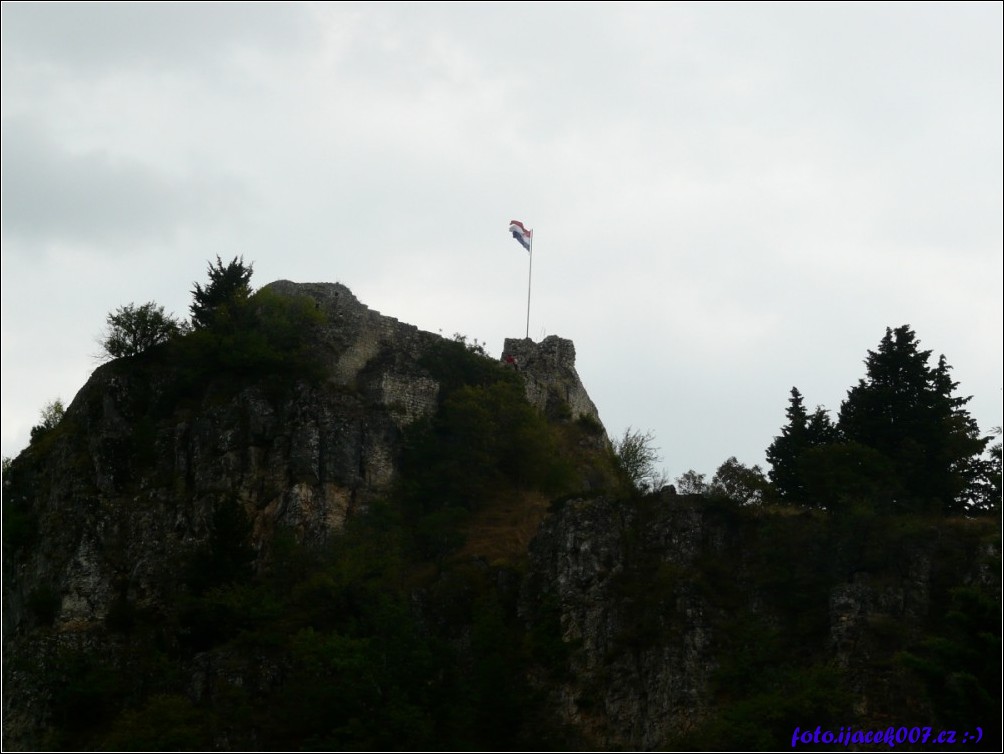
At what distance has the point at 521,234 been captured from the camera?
7688 cm

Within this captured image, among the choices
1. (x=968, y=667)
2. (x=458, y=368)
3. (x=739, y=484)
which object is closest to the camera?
(x=968, y=667)

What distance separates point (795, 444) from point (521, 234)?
18428 millimetres

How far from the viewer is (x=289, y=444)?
65.8 meters

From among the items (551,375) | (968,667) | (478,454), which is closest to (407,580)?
(478,454)

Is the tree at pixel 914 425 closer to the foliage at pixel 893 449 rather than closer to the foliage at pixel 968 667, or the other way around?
the foliage at pixel 893 449

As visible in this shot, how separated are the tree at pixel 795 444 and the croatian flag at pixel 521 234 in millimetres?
15867

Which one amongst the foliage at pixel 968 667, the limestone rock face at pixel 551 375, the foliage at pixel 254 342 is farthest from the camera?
the limestone rock face at pixel 551 375

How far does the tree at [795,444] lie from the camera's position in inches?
2461

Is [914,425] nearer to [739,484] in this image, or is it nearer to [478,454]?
→ [739,484]

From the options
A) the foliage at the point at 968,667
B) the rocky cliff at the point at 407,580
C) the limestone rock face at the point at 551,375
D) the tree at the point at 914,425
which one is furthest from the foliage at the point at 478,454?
the foliage at the point at 968,667

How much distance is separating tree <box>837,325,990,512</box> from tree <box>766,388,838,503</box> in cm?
116

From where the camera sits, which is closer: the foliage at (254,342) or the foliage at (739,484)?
the foliage at (739,484)

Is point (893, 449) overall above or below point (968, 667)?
above

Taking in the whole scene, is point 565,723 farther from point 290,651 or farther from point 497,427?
point 497,427
